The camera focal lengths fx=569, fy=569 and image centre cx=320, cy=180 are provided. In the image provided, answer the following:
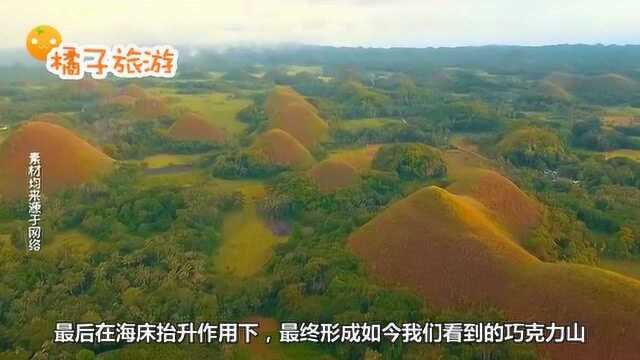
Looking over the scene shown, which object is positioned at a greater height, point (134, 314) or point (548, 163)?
point (548, 163)

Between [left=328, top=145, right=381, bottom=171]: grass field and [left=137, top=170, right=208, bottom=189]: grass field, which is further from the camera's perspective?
[left=328, top=145, right=381, bottom=171]: grass field

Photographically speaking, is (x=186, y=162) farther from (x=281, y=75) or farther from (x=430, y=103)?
(x=281, y=75)

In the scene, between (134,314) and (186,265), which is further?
(186,265)

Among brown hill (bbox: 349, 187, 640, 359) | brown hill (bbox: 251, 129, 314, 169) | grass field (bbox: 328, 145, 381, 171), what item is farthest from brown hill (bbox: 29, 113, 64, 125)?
brown hill (bbox: 349, 187, 640, 359)

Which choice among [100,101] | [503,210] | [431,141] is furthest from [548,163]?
[100,101]

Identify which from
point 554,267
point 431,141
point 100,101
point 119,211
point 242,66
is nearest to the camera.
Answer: point 554,267

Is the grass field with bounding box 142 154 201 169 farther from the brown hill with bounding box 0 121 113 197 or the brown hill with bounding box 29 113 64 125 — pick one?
the brown hill with bounding box 29 113 64 125

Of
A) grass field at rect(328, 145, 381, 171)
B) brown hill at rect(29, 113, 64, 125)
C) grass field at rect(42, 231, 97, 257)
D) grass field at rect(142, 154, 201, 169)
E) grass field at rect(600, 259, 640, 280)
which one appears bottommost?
grass field at rect(42, 231, 97, 257)
